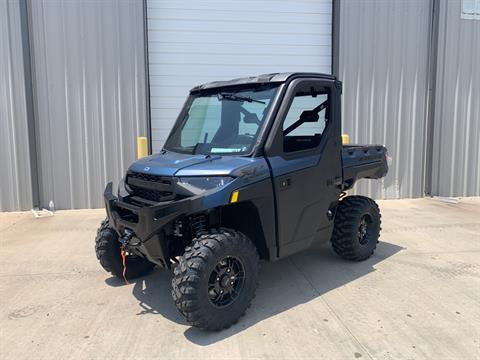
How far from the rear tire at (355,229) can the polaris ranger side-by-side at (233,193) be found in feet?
0.08

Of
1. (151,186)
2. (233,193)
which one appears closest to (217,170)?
(233,193)

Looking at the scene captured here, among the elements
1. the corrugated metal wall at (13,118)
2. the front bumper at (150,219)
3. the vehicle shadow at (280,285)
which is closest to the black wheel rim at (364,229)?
the vehicle shadow at (280,285)

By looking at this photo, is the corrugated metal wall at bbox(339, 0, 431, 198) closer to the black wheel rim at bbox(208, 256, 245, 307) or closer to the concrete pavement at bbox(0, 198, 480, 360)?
the concrete pavement at bbox(0, 198, 480, 360)

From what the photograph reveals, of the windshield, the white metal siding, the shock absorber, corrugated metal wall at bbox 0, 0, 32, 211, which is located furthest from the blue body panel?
corrugated metal wall at bbox 0, 0, 32, 211

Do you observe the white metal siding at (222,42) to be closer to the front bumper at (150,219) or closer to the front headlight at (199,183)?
the front bumper at (150,219)

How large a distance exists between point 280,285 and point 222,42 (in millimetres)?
5670

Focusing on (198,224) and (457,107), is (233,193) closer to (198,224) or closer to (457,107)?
(198,224)

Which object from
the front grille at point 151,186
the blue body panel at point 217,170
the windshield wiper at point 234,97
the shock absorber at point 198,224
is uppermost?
the windshield wiper at point 234,97

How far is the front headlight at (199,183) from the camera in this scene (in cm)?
339

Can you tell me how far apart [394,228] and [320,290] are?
119 inches

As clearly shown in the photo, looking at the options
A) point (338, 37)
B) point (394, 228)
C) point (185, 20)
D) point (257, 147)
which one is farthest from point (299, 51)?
point (257, 147)

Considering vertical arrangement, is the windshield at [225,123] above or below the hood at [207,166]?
above

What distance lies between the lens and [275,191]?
12.2 feet

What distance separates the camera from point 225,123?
4.08 metres
